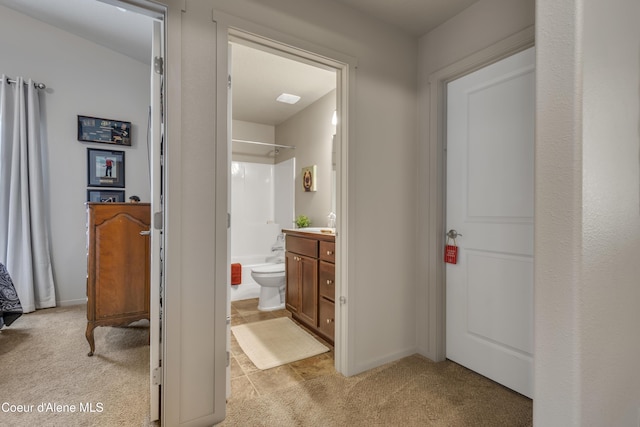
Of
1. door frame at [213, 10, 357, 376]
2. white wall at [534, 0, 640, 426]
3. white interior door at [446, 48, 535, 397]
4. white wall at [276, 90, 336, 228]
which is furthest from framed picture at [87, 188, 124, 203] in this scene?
white wall at [534, 0, 640, 426]

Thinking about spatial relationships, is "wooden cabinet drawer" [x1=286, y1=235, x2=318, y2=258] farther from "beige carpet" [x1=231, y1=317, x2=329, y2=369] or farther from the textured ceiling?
the textured ceiling

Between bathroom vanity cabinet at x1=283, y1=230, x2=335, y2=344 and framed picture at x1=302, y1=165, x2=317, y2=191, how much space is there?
94 cm

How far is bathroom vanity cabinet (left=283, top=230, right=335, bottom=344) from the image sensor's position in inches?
97.9

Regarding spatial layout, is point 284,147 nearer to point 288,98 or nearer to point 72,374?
point 288,98

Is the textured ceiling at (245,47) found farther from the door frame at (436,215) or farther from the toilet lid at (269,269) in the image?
the toilet lid at (269,269)

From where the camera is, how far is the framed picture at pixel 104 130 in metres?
3.50

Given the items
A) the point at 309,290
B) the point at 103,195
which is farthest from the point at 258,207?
the point at 309,290

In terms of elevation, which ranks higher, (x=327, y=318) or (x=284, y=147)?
(x=284, y=147)

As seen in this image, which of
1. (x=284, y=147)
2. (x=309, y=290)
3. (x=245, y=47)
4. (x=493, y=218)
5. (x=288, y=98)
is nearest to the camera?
(x=493, y=218)

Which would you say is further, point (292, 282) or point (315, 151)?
point (315, 151)

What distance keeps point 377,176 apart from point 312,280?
1.09m

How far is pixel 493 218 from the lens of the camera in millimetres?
1978

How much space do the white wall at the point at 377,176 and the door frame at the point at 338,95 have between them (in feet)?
0.12

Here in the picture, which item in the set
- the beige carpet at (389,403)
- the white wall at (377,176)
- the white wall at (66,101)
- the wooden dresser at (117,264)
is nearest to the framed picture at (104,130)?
the white wall at (66,101)
